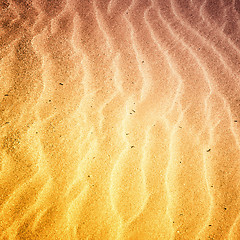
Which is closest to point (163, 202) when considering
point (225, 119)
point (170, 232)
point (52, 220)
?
point (170, 232)

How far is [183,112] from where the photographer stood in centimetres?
210

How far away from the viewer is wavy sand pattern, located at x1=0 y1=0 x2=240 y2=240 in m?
1.70

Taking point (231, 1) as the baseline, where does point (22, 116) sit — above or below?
above

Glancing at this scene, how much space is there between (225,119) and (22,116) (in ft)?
6.44

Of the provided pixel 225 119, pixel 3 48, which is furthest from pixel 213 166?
pixel 3 48

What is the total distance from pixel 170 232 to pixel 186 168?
55cm

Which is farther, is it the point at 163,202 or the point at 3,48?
the point at 3,48

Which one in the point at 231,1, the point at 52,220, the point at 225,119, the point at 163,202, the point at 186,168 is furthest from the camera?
the point at 231,1

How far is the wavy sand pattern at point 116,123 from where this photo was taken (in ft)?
5.57

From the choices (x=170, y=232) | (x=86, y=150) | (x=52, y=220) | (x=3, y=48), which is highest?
(x=3, y=48)

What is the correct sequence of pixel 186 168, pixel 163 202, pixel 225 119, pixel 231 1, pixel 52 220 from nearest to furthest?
1. pixel 52 220
2. pixel 163 202
3. pixel 186 168
4. pixel 225 119
5. pixel 231 1

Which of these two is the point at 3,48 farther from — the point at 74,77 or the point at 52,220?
the point at 52,220

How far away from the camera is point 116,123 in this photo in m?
1.99

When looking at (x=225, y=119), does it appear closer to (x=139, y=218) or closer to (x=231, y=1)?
(x=139, y=218)
